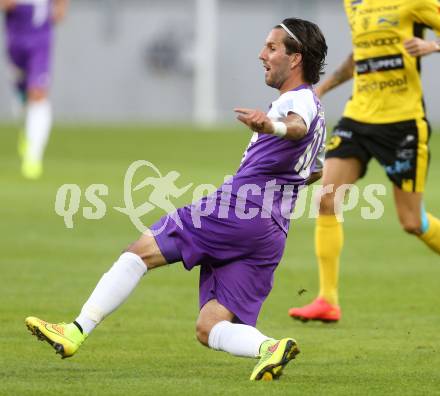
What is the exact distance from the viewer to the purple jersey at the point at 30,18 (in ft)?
63.1

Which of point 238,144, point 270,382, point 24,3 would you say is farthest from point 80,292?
point 238,144

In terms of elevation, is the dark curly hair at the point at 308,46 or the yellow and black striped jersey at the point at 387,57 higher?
the dark curly hair at the point at 308,46

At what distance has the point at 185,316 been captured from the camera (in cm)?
923

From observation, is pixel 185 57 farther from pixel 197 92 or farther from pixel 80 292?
pixel 80 292

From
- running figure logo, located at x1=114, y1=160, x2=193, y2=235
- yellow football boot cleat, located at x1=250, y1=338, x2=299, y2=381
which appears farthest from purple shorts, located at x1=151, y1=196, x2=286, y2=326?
running figure logo, located at x1=114, y1=160, x2=193, y2=235

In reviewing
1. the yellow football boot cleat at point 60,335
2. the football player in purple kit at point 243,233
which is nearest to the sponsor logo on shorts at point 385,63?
the football player in purple kit at point 243,233

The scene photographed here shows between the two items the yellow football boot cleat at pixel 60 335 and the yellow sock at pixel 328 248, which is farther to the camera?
the yellow sock at pixel 328 248

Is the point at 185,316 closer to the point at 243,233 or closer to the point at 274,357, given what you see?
the point at 243,233

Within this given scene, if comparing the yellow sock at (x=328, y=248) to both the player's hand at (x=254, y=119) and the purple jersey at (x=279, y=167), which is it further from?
the player's hand at (x=254, y=119)

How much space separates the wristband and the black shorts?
9.67ft

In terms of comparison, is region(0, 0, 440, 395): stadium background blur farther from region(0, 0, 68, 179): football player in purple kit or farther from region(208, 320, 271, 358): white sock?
region(0, 0, 68, 179): football player in purple kit

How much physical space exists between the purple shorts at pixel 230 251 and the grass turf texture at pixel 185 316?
1.39ft

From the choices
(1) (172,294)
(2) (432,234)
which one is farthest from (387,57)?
(1) (172,294)

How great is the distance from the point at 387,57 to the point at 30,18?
425 inches
